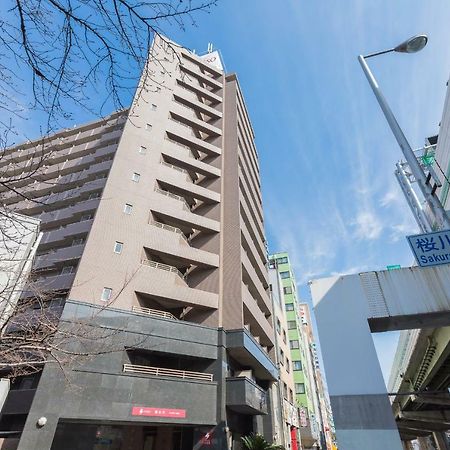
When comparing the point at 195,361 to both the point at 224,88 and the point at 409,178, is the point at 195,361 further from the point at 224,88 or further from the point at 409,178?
the point at 224,88

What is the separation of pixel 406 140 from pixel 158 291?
1573 cm

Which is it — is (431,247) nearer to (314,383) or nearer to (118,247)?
(118,247)

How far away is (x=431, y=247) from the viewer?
21.3ft

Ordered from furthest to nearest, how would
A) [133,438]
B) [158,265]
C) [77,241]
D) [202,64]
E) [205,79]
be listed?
[202,64] → [205,79] → [77,241] → [158,265] → [133,438]

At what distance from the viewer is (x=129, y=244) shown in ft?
67.2

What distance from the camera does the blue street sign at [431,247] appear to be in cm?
640

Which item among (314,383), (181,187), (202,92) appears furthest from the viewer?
(314,383)

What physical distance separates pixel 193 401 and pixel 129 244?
10.1 m

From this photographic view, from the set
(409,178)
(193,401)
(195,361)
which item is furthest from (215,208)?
(409,178)

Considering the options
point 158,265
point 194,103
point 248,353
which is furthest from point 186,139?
point 248,353

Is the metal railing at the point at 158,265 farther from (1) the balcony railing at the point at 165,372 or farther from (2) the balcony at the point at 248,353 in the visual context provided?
(1) the balcony railing at the point at 165,372

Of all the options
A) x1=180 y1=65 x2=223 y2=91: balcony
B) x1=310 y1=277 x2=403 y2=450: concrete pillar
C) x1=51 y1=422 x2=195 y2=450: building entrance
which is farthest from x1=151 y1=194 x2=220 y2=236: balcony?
x1=180 y1=65 x2=223 y2=91: balcony

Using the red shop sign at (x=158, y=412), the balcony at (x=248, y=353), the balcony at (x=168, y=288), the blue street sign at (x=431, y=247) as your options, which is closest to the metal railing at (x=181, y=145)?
the balcony at (x=168, y=288)

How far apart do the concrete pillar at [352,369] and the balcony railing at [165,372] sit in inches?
419
